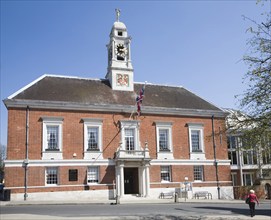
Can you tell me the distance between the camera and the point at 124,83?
36406mm

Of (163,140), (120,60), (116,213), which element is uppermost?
(120,60)

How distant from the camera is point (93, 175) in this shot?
3145cm

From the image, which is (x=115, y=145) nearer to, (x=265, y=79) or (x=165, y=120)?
(x=165, y=120)

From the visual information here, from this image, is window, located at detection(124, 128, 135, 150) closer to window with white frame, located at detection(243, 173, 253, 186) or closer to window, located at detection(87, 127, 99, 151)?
window, located at detection(87, 127, 99, 151)

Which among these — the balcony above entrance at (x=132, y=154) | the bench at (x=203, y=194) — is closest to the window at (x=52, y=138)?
the balcony above entrance at (x=132, y=154)

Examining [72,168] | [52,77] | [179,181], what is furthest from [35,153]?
[179,181]

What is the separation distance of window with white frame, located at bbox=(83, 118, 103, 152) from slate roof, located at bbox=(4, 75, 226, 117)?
67.0 inches

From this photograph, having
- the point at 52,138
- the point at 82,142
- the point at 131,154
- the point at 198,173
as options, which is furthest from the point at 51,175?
the point at 198,173

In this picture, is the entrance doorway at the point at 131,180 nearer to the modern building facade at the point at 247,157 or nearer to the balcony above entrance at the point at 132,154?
the balcony above entrance at the point at 132,154

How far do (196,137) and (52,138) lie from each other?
15026mm

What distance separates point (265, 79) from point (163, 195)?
21.8 meters

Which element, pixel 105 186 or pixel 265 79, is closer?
pixel 265 79

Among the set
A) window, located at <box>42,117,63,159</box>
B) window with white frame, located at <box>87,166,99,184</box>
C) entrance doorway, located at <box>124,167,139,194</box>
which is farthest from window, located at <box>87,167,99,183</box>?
entrance doorway, located at <box>124,167,139,194</box>

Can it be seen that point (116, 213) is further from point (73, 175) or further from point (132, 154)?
point (132, 154)
